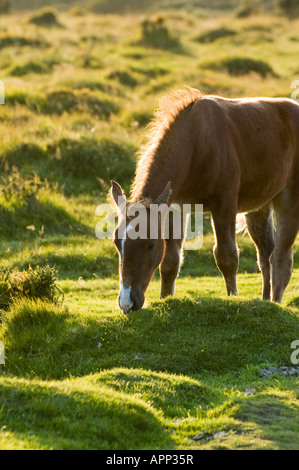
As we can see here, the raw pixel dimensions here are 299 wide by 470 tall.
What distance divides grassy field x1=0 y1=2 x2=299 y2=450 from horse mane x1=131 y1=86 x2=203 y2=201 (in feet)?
4.74

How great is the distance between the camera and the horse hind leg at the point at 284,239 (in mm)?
9648

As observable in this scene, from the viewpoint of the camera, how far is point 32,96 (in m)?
19.6

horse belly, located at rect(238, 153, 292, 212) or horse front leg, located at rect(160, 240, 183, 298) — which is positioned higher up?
horse belly, located at rect(238, 153, 292, 212)

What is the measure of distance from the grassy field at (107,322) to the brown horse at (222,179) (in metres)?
0.62

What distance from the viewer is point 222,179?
27.6 feet

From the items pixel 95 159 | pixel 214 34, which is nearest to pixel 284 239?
pixel 95 159

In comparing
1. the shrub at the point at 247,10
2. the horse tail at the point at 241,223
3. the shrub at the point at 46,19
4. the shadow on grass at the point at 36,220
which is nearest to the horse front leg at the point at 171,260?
the horse tail at the point at 241,223

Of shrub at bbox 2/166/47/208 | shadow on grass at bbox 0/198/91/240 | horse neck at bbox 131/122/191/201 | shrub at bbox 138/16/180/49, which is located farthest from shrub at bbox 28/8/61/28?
horse neck at bbox 131/122/191/201

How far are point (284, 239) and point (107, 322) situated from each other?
3091 mm

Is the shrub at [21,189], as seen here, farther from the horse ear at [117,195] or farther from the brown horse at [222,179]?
the horse ear at [117,195]

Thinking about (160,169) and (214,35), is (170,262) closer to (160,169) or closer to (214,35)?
(160,169)

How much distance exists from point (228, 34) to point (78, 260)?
29.0 meters

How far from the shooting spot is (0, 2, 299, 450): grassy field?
5.81 m

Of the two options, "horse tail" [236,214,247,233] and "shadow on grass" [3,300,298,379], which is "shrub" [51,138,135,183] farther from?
"shadow on grass" [3,300,298,379]
